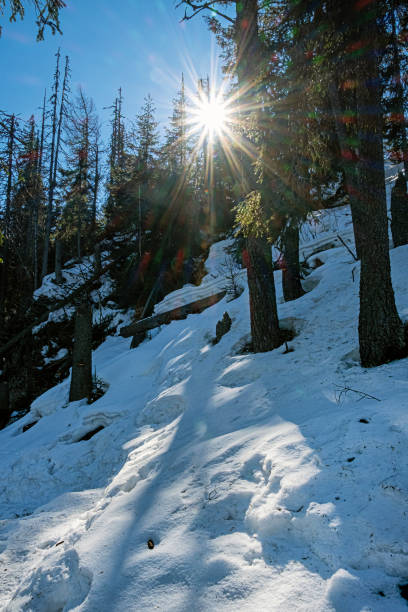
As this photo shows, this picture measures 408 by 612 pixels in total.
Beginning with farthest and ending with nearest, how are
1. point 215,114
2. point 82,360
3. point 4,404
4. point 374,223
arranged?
point 4,404 → point 215,114 → point 82,360 → point 374,223

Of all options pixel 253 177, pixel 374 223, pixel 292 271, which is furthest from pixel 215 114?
pixel 374 223

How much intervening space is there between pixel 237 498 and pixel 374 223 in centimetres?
395

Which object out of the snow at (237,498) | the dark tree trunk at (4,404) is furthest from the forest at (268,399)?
the dark tree trunk at (4,404)

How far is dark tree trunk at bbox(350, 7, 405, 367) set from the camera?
4555 mm

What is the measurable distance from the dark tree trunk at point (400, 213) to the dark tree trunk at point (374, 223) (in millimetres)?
6645

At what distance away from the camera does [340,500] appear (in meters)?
2.22

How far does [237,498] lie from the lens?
2727 millimetres

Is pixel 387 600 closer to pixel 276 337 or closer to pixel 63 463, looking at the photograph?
pixel 276 337

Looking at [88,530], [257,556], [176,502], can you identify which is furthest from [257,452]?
[88,530]

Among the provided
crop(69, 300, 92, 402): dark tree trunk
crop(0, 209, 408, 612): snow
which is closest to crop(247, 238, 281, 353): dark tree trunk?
crop(0, 209, 408, 612): snow

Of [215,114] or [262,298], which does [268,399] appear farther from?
[215,114]

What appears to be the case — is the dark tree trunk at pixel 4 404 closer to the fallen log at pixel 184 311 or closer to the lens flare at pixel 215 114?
the fallen log at pixel 184 311

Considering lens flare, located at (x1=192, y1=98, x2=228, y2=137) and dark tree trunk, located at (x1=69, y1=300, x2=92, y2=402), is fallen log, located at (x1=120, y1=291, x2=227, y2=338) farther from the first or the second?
lens flare, located at (x1=192, y1=98, x2=228, y2=137)

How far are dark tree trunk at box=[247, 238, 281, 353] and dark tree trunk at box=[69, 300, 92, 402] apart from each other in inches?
204
